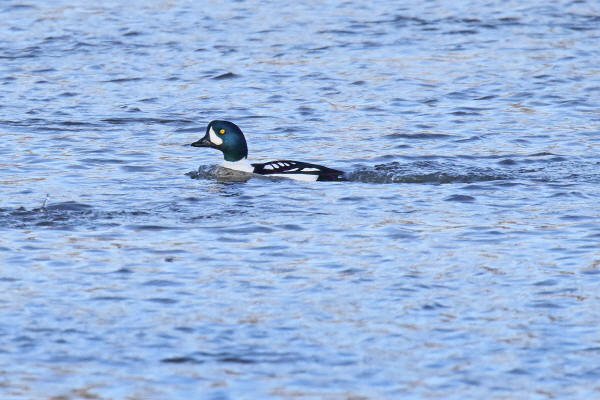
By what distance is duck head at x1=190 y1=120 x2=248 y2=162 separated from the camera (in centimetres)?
1575

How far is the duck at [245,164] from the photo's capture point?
14.5 meters

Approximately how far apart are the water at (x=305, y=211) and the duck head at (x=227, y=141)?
45cm

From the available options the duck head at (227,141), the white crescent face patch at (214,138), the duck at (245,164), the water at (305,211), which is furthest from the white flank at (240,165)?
the water at (305,211)

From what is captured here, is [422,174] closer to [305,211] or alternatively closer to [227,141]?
[305,211]

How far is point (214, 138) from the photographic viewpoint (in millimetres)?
15836

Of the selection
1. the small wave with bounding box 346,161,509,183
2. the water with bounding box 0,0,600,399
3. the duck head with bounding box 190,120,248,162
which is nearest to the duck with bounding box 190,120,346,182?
the duck head with bounding box 190,120,248,162

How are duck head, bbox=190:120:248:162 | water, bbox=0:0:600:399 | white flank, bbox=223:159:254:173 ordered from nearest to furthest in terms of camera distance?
water, bbox=0:0:600:399 < white flank, bbox=223:159:254:173 < duck head, bbox=190:120:248:162

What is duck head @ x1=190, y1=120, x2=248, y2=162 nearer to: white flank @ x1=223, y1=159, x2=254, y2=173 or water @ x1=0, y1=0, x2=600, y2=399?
Answer: white flank @ x1=223, y1=159, x2=254, y2=173

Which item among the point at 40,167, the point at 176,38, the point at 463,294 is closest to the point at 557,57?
the point at 176,38

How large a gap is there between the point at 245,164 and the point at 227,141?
1.31ft

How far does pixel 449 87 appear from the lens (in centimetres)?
2047

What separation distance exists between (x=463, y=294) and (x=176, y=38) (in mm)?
15188

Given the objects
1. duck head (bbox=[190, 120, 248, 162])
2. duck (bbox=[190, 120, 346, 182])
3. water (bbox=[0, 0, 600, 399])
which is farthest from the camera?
duck head (bbox=[190, 120, 248, 162])

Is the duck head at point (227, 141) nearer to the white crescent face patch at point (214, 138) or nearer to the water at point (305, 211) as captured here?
the white crescent face patch at point (214, 138)
